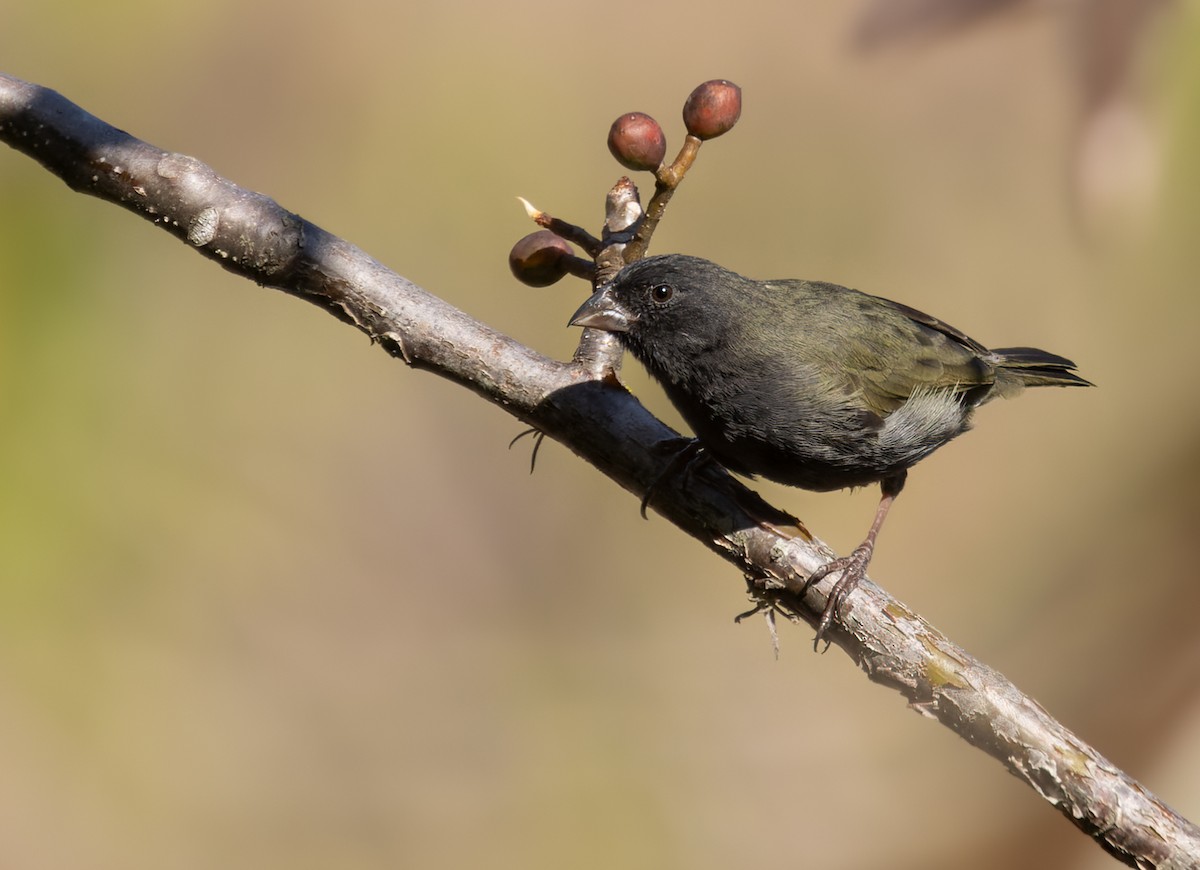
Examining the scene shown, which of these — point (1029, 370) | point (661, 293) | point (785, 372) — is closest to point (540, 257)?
point (661, 293)

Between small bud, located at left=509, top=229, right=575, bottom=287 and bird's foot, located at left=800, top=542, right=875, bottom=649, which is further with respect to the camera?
small bud, located at left=509, top=229, right=575, bottom=287

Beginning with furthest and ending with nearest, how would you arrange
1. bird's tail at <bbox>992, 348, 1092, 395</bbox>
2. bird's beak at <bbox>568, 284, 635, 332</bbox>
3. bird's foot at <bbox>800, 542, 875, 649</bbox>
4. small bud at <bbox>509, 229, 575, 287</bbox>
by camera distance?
bird's tail at <bbox>992, 348, 1092, 395</bbox> → bird's beak at <bbox>568, 284, 635, 332</bbox> → small bud at <bbox>509, 229, 575, 287</bbox> → bird's foot at <bbox>800, 542, 875, 649</bbox>

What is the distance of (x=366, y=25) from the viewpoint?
5125mm

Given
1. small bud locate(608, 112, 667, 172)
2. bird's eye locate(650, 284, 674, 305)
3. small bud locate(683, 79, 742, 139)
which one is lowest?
bird's eye locate(650, 284, 674, 305)

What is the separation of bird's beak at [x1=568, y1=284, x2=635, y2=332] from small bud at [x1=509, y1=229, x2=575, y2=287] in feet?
0.60

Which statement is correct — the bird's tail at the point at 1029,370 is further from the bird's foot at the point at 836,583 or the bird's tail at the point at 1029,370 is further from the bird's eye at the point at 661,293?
the bird's foot at the point at 836,583

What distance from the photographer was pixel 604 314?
3.02 metres

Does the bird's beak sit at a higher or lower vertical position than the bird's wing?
lower

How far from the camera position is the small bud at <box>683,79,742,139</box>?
2652 mm

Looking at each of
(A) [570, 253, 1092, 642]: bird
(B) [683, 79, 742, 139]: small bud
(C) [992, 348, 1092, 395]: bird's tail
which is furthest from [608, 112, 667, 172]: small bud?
(C) [992, 348, 1092, 395]: bird's tail

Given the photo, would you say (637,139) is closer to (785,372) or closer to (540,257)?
(540,257)

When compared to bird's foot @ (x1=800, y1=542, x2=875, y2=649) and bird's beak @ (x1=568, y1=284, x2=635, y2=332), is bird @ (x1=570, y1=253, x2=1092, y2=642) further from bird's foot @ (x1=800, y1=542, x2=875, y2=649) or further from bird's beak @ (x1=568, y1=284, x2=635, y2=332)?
bird's foot @ (x1=800, y1=542, x2=875, y2=649)

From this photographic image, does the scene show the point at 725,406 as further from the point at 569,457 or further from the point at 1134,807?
the point at 569,457

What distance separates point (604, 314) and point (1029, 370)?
71.4 inches
